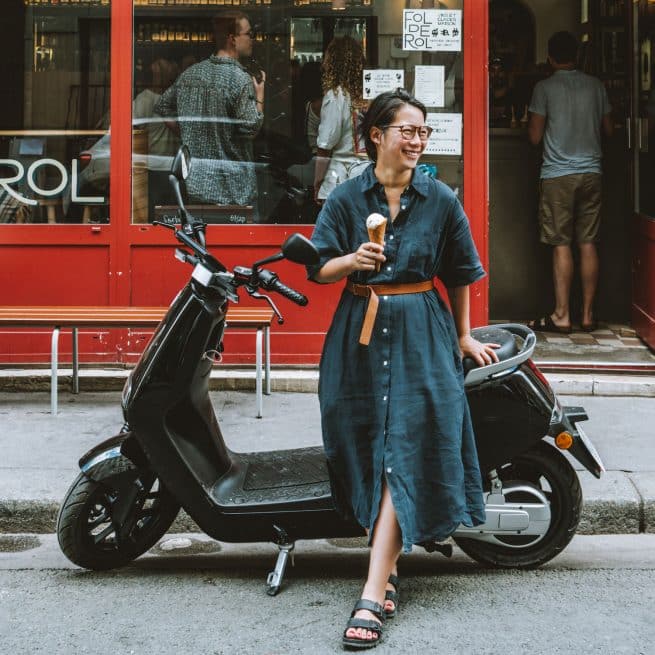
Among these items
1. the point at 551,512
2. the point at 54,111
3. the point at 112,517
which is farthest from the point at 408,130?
the point at 54,111

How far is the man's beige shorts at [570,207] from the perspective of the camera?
28.8 feet

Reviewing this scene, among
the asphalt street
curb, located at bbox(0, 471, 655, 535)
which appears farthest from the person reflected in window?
the asphalt street

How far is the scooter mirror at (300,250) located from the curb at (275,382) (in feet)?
11.7

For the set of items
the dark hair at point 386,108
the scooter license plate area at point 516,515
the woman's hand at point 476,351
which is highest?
the dark hair at point 386,108

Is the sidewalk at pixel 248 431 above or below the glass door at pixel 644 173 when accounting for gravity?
below

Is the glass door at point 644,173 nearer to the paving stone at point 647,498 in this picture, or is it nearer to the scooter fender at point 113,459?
the paving stone at point 647,498

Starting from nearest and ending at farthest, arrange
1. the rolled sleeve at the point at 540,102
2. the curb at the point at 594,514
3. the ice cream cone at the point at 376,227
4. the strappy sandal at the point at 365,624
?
1. the ice cream cone at the point at 376,227
2. the strappy sandal at the point at 365,624
3. the curb at the point at 594,514
4. the rolled sleeve at the point at 540,102

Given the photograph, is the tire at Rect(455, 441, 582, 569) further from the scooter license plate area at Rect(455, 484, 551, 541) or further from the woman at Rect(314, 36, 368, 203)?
the woman at Rect(314, 36, 368, 203)

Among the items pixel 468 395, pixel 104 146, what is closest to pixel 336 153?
pixel 104 146

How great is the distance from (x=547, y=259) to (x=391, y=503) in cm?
553

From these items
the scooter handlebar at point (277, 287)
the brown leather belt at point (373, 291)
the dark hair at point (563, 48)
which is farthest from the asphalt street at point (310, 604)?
the dark hair at point (563, 48)

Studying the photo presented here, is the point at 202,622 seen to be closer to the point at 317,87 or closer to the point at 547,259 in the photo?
the point at 317,87

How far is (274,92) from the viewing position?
297 inches

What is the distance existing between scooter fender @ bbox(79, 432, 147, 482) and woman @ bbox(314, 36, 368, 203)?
3295 millimetres
